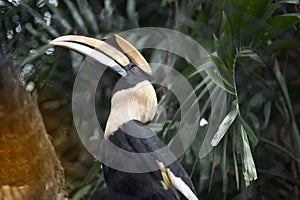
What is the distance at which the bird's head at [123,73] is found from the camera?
1329mm

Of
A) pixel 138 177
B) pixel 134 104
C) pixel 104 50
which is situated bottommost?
pixel 138 177

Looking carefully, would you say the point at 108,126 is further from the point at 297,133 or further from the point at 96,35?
the point at 297,133

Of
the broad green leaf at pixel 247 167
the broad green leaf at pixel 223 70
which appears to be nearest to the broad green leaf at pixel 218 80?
the broad green leaf at pixel 223 70

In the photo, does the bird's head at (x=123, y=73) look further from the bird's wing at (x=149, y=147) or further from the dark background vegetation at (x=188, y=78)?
the dark background vegetation at (x=188, y=78)

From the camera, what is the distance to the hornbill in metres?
1.31

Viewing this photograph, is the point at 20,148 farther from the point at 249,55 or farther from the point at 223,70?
the point at 249,55

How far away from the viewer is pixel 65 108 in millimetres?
1819

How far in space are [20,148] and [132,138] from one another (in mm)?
220

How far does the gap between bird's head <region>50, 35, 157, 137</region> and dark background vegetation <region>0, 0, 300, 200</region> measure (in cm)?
23

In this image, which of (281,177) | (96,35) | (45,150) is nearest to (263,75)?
(281,177)

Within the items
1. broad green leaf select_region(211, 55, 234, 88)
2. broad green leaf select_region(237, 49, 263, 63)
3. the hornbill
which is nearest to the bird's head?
the hornbill

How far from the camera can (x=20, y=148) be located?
1.24 meters

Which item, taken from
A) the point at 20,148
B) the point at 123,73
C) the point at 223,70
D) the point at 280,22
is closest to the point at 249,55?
the point at 280,22

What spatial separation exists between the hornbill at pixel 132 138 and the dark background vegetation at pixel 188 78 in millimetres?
246
